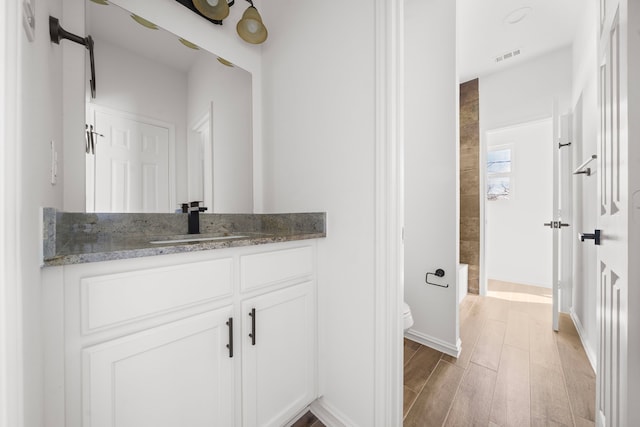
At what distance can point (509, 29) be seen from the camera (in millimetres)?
2365

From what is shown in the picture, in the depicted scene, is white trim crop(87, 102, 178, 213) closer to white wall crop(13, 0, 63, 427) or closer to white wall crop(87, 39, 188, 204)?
white wall crop(87, 39, 188, 204)

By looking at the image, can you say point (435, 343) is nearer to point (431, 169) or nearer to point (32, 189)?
point (431, 169)

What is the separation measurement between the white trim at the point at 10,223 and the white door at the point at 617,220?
130 centimetres

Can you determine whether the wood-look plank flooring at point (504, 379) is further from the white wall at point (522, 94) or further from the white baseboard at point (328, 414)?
the white wall at point (522, 94)

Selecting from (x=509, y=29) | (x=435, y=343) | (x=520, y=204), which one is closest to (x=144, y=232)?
(x=435, y=343)

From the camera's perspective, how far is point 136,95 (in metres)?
1.19

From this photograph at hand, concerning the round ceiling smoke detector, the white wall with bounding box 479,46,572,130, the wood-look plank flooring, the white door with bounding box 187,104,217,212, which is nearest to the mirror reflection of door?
the white door with bounding box 187,104,217,212

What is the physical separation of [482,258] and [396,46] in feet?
9.29

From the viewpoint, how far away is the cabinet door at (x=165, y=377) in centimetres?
66

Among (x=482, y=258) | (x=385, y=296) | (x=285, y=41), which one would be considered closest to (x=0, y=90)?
(x=385, y=296)

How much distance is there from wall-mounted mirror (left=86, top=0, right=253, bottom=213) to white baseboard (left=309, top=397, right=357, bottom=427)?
116 cm

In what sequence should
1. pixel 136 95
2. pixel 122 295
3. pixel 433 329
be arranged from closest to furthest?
pixel 122 295 → pixel 136 95 → pixel 433 329

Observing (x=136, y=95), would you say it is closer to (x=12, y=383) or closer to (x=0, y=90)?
(x=0, y=90)

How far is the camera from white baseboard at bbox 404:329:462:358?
1741 millimetres
